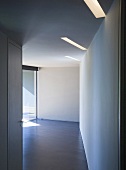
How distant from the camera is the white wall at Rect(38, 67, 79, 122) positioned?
31.2ft

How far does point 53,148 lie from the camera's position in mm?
5543

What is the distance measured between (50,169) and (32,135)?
2948mm

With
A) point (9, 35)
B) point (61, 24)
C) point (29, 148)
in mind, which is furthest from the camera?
point (29, 148)

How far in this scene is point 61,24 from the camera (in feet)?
8.21

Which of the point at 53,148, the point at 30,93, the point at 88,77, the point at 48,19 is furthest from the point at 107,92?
the point at 30,93

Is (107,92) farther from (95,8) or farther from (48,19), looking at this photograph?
(48,19)

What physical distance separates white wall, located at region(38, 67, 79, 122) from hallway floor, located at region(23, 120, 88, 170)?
1341 millimetres

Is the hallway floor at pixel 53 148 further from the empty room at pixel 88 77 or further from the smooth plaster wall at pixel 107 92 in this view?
the smooth plaster wall at pixel 107 92

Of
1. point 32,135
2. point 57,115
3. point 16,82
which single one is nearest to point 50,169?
point 16,82

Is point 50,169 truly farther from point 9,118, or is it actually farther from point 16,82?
point 16,82

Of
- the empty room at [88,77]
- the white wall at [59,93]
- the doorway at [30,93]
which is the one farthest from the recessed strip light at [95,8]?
the doorway at [30,93]

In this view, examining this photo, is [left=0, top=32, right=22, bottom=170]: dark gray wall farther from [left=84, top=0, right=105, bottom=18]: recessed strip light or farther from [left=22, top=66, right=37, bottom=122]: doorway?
[left=22, top=66, right=37, bottom=122]: doorway

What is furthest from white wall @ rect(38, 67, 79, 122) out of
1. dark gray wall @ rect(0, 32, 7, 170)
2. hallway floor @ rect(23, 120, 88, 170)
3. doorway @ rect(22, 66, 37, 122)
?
dark gray wall @ rect(0, 32, 7, 170)

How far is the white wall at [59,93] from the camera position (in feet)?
31.2
